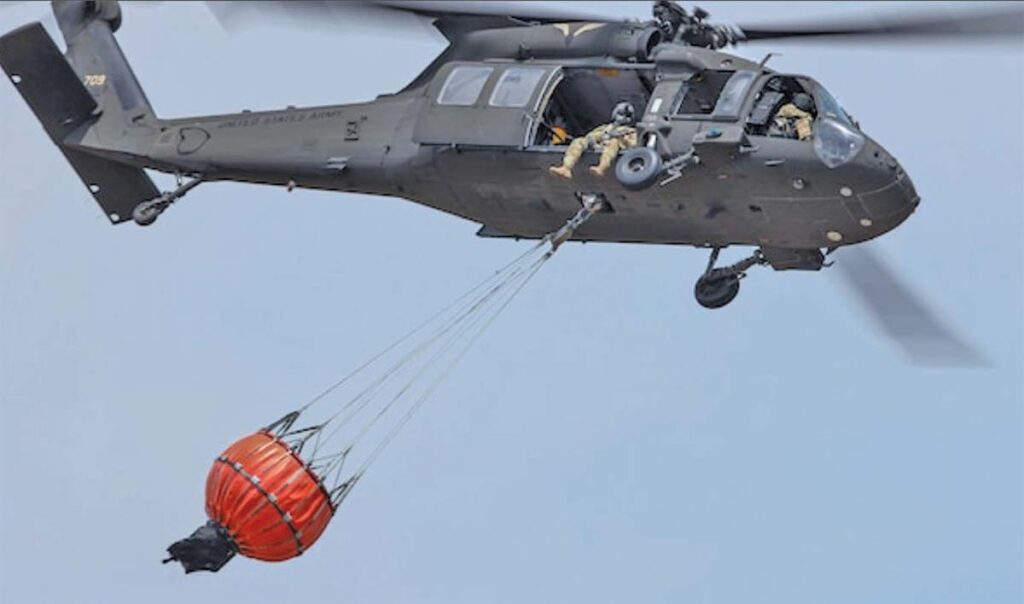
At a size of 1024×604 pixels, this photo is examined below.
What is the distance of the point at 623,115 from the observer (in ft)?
71.7

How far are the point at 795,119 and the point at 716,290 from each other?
2225mm

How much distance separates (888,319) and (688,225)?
6.29ft

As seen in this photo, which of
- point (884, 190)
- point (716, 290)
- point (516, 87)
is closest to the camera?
point (884, 190)

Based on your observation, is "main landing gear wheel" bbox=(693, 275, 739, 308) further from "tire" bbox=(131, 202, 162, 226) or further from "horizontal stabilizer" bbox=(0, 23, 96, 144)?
"horizontal stabilizer" bbox=(0, 23, 96, 144)

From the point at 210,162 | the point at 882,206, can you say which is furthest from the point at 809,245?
the point at 210,162

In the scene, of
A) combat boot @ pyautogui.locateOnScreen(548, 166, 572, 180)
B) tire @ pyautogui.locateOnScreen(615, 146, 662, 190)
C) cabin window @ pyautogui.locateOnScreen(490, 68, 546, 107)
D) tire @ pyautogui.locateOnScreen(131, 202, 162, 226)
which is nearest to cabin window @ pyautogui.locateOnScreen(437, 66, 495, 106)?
cabin window @ pyautogui.locateOnScreen(490, 68, 546, 107)

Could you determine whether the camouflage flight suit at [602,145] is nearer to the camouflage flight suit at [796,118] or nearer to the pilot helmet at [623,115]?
the pilot helmet at [623,115]

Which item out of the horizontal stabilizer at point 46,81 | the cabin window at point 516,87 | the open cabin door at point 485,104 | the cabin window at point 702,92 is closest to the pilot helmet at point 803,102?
the cabin window at point 702,92

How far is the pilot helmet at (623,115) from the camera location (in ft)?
71.4

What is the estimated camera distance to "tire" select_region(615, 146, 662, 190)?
20.9m

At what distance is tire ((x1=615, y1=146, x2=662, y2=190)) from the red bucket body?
11.4 feet

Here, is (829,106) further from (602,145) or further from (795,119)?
(602,145)

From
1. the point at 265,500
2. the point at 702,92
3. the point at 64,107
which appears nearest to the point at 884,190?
the point at 702,92

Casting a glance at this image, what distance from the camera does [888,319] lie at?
72.4 feet
